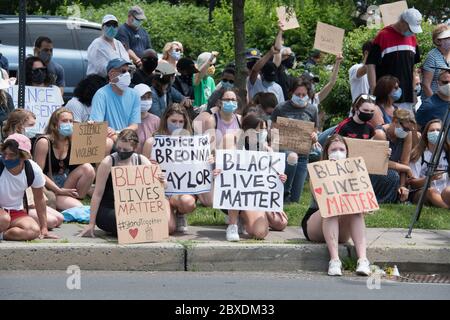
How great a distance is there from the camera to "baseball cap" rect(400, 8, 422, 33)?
14555 mm

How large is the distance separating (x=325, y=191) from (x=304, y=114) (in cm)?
285

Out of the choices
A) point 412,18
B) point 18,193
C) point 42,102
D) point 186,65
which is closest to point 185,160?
point 18,193

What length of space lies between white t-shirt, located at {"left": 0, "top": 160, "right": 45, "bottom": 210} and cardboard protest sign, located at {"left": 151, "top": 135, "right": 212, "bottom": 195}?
148cm

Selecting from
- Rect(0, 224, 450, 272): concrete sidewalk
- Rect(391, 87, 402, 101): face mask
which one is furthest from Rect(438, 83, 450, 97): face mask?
Rect(0, 224, 450, 272): concrete sidewalk

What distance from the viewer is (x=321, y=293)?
31.0 ft

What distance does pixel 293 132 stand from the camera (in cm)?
1315

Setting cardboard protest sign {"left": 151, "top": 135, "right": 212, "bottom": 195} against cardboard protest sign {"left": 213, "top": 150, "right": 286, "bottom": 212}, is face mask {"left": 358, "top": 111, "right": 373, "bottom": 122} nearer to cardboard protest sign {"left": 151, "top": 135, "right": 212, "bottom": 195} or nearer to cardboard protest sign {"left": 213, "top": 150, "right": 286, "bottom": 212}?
cardboard protest sign {"left": 213, "top": 150, "right": 286, "bottom": 212}

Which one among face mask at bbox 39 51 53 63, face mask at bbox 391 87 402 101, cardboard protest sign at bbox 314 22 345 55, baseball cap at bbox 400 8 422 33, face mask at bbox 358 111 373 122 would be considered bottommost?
face mask at bbox 358 111 373 122

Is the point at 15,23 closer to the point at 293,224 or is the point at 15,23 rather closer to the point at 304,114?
the point at 304,114

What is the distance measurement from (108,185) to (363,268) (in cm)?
254

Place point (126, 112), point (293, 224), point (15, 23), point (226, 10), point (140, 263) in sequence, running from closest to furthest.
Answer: point (140, 263), point (293, 224), point (126, 112), point (15, 23), point (226, 10)

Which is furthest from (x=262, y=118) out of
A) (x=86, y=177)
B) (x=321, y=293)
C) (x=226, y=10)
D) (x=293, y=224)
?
(x=226, y=10)

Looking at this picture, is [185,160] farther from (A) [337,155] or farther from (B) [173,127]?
(A) [337,155]

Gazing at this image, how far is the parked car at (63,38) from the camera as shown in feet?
60.6
